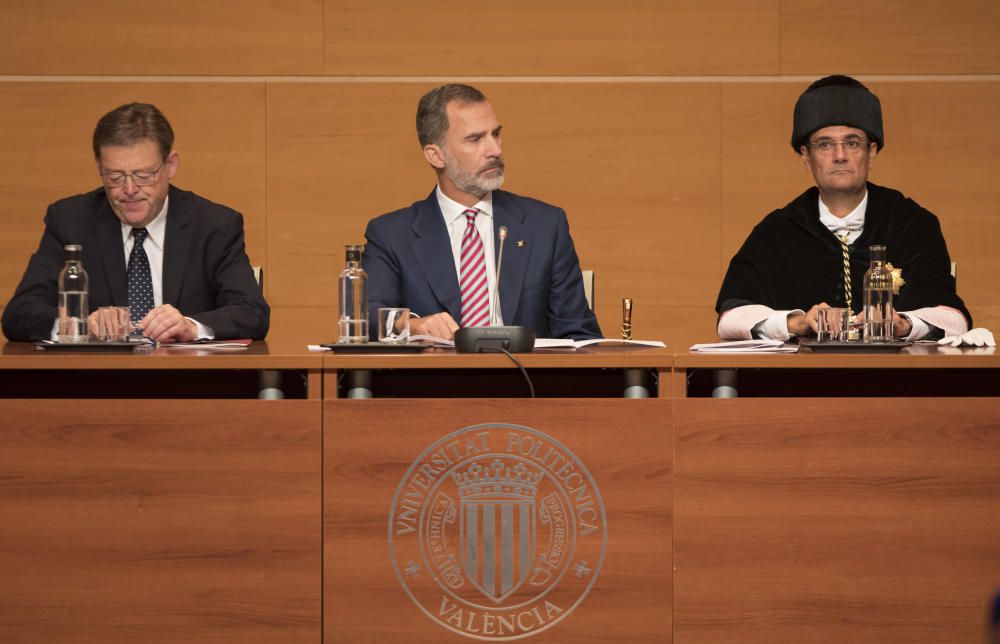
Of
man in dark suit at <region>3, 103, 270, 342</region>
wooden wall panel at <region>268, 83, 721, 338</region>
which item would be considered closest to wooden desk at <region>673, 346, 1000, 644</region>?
man in dark suit at <region>3, 103, 270, 342</region>

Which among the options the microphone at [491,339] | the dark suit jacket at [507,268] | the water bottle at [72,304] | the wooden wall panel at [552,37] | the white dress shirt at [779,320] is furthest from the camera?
the wooden wall panel at [552,37]

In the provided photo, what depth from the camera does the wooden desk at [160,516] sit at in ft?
7.72

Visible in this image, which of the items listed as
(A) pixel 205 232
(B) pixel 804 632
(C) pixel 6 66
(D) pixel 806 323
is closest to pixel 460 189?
(A) pixel 205 232

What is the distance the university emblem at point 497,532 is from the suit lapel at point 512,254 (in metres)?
1.15

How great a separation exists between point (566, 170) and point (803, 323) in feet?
6.64

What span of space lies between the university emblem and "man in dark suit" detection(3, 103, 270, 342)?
3.74 feet

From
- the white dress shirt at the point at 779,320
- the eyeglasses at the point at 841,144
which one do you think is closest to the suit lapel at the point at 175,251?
the white dress shirt at the point at 779,320

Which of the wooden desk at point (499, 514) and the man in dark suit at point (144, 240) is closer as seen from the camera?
the wooden desk at point (499, 514)

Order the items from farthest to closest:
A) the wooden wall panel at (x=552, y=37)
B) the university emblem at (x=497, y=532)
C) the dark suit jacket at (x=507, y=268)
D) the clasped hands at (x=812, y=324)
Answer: the wooden wall panel at (x=552, y=37)
the dark suit jacket at (x=507, y=268)
the clasped hands at (x=812, y=324)
the university emblem at (x=497, y=532)

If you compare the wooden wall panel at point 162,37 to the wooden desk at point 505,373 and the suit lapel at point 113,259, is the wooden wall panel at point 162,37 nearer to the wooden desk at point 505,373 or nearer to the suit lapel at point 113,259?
the suit lapel at point 113,259

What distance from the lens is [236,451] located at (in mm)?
2377

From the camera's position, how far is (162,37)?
480 centimetres

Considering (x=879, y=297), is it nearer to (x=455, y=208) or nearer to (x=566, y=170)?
(x=455, y=208)

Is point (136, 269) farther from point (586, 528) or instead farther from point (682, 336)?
point (682, 336)
